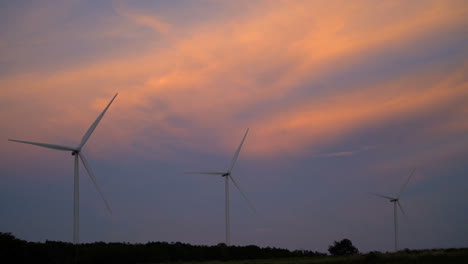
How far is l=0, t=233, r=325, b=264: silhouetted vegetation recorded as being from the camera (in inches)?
3322

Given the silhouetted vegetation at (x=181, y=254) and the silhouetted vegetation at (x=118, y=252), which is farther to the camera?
the silhouetted vegetation at (x=118, y=252)

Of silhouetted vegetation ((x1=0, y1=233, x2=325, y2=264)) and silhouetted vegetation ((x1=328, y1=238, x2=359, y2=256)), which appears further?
silhouetted vegetation ((x1=328, y1=238, x2=359, y2=256))

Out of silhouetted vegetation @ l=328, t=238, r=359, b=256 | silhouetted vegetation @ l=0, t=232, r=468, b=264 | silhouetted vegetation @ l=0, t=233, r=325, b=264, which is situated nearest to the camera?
silhouetted vegetation @ l=0, t=232, r=468, b=264

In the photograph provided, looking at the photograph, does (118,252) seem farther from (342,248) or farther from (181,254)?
(342,248)

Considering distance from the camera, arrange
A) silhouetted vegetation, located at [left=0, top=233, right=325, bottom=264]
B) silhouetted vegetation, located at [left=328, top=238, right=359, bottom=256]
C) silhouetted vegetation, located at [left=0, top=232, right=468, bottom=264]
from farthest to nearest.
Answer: silhouetted vegetation, located at [left=328, top=238, right=359, bottom=256] < silhouetted vegetation, located at [left=0, top=233, right=325, bottom=264] < silhouetted vegetation, located at [left=0, top=232, right=468, bottom=264]

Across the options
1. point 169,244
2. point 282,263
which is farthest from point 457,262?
point 169,244

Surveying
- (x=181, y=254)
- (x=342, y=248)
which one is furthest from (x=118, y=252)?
(x=342, y=248)

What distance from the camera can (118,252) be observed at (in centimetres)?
9600

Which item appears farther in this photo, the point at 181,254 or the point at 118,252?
the point at 181,254

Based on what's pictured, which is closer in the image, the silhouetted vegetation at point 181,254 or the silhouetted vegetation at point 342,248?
the silhouetted vegetation at point 181,254

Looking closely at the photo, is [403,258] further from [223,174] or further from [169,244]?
[169,244]

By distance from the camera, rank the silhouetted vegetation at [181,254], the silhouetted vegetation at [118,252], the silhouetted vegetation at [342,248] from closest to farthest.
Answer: the silhouetted vegetation at [181,254] < the silhouetted vegetation at [118,252] < the silhouetted vegetation at [342,248]

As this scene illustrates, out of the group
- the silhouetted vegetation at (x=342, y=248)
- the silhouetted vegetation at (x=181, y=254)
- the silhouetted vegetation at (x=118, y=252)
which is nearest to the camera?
the silhouetted vegetation at (x=181, y=254)

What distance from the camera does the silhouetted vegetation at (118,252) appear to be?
84.4 m
